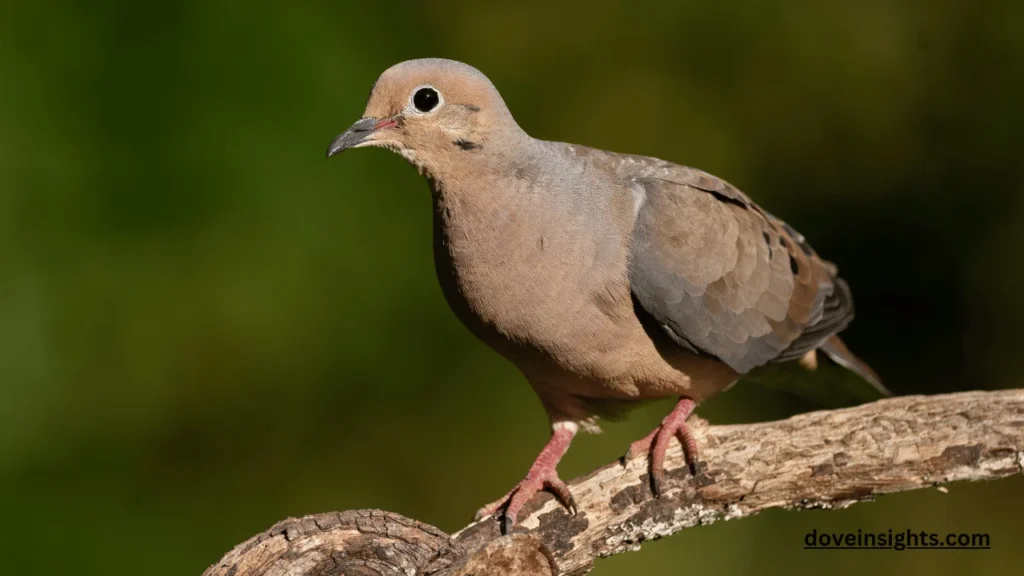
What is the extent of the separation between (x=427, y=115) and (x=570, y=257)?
0.54 meters

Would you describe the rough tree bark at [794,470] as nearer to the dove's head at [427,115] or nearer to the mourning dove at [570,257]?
the mourning dove at [570,257]

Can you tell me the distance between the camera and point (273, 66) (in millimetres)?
4602

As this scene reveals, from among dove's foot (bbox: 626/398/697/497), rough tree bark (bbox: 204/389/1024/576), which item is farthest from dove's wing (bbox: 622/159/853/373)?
rough tree bark (bbox: 204/389/1024/576)

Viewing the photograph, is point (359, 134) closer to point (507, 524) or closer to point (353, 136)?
point (353, 136)

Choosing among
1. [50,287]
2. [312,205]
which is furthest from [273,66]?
[50,287]

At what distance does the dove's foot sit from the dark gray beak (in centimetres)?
115

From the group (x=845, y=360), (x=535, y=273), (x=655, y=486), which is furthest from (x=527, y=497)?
(x=845, y=360)

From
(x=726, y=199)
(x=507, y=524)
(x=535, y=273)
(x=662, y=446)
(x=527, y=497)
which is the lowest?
(x=507, y=524)

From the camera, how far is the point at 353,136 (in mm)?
2848

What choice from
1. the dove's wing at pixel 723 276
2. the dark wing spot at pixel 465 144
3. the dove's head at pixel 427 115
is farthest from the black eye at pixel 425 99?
the dove's wing at pixel 723 276

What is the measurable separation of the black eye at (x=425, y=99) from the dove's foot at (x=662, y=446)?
1112 millimetres

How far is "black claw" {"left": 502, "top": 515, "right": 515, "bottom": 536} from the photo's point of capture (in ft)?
9.60

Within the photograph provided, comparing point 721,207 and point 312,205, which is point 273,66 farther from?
point 721,207

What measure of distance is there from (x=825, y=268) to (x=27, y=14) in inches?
135
